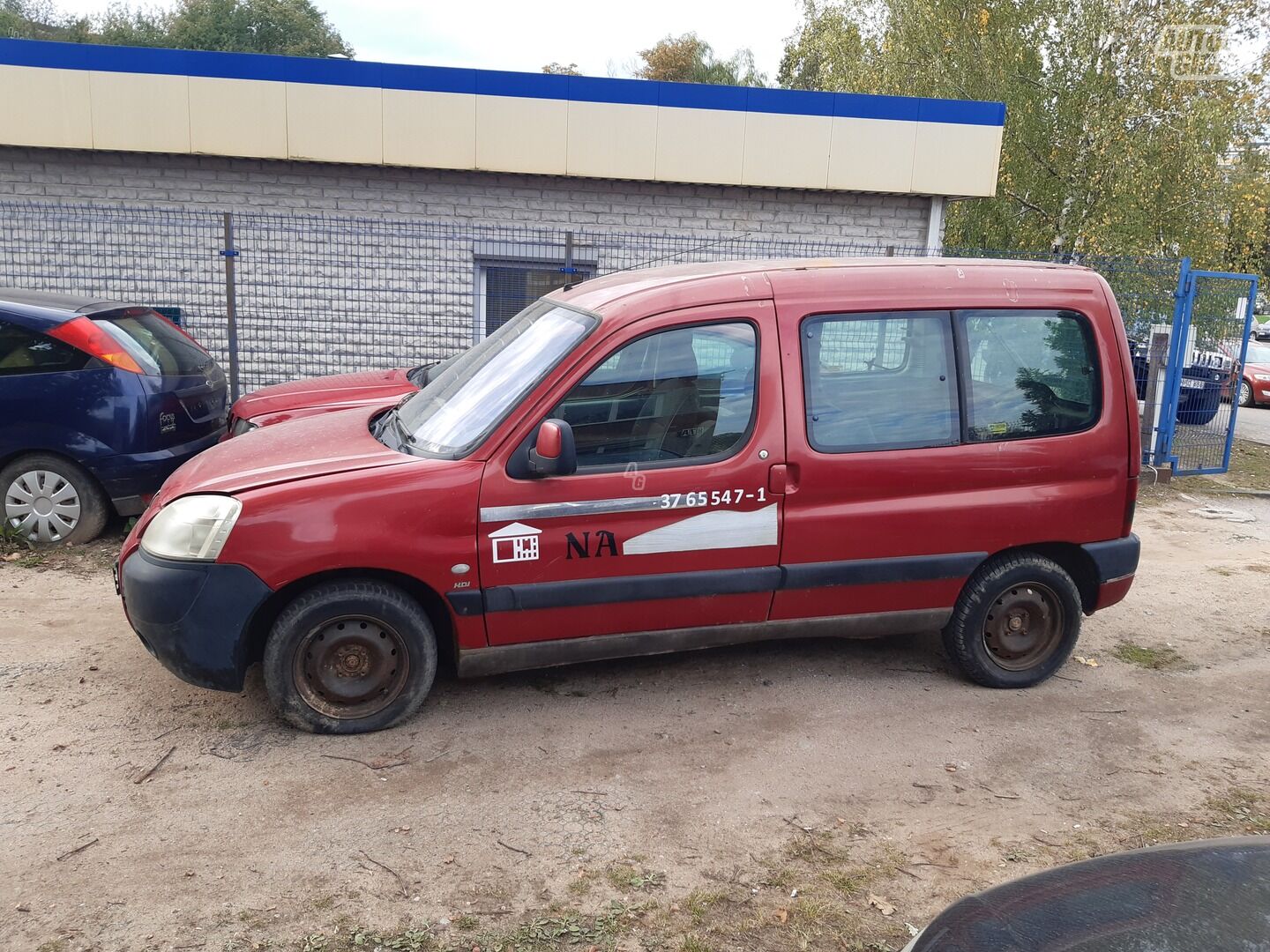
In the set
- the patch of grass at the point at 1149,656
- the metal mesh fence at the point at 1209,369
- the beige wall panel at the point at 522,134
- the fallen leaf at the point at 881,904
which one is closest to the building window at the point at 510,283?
the beige wall panel at the point at 522,134

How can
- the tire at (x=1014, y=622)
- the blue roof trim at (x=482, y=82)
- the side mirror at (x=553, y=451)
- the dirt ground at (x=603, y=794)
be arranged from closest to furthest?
the dirt ground at (x=603, y=794) → the side mirror at (x=553, y=451) → the tire at (x=1014, y=622) → the blue roof trim at (x=482, y=82)

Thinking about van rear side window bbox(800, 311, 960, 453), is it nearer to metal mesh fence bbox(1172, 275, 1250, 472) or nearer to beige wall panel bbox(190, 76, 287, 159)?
metal mesh fence bbox(1172, 275, 1250, 472)

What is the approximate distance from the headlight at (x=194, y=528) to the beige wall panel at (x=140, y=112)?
8.00 metres

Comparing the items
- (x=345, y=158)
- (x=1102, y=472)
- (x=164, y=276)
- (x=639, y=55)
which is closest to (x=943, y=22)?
(x=345, y=158)

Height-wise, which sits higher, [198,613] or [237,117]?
[237,117]

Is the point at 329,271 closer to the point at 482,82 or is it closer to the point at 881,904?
the point at 482,82

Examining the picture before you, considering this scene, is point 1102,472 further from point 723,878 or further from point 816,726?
point 723,878

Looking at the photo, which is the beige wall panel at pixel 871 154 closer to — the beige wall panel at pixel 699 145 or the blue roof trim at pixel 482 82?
the blue roof trim at pixel 482 82

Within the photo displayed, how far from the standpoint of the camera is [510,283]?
11602mm

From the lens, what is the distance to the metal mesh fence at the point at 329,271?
1091 cm

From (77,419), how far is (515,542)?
382 centimetres

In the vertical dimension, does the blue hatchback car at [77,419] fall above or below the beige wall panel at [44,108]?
below

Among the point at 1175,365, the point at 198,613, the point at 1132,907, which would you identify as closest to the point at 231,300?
the point at 198,613

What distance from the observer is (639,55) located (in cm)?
5097
